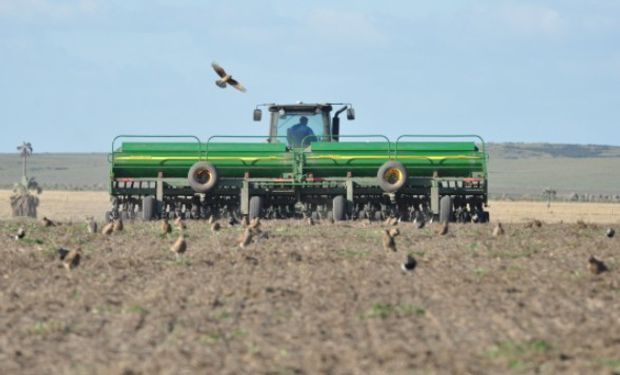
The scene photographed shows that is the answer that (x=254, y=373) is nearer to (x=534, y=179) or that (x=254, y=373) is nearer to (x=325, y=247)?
(x=325, y=247)

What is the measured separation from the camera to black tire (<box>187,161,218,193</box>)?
2814cm

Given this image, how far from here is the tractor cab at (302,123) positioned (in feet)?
102

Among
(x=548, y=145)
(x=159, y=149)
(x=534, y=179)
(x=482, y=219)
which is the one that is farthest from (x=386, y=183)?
(x=548, y=145)

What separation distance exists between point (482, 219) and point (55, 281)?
14.8 m

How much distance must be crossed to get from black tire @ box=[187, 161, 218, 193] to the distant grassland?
84.9m

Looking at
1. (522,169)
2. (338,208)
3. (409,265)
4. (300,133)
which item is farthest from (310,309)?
(522,169)

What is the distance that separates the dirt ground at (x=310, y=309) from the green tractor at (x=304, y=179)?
7.80 m

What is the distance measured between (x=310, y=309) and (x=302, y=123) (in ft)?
61.0

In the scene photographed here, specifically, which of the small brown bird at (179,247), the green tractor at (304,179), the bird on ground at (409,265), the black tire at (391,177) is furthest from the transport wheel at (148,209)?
the bird on ground at (409,265)

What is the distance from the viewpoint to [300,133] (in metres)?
31.2

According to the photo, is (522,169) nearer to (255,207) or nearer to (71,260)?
(255,207)

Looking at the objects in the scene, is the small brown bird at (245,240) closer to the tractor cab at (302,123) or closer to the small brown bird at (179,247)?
the small brown bird at (179,247)

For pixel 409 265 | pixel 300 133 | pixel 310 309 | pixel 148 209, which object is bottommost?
pixel 310 309

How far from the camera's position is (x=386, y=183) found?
2816 centimetres
